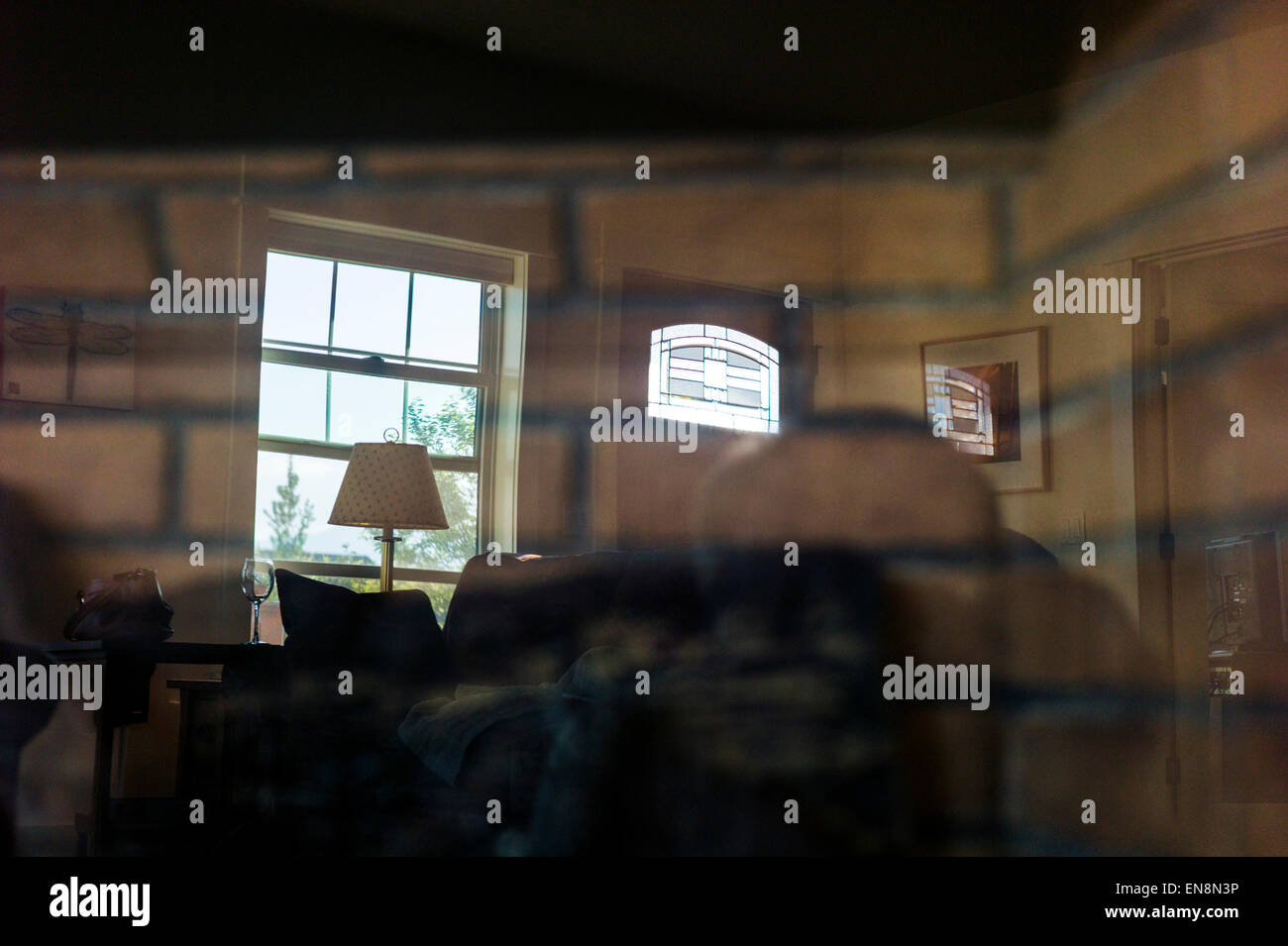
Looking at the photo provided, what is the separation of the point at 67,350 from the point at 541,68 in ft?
5.26

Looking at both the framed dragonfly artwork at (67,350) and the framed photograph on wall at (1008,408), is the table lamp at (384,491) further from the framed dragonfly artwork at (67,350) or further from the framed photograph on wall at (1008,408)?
the framed photograph on wall at (1008,408)

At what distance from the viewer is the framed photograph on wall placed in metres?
3.31

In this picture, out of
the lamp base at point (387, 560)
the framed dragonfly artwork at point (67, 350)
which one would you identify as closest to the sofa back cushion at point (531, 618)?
the lamp base at point (387, 560)

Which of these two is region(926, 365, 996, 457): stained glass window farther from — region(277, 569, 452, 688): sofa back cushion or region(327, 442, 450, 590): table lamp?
region(277, 569, 452, 688): sofa back cushion

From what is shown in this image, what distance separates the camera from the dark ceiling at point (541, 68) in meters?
2.57

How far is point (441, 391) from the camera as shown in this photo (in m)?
2.99

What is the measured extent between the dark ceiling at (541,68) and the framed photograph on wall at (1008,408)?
2.56 ft

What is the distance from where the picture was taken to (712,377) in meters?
2.47

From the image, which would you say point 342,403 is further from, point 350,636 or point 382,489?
point 350,636

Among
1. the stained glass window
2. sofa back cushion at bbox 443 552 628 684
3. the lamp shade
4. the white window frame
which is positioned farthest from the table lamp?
the stained glass window
